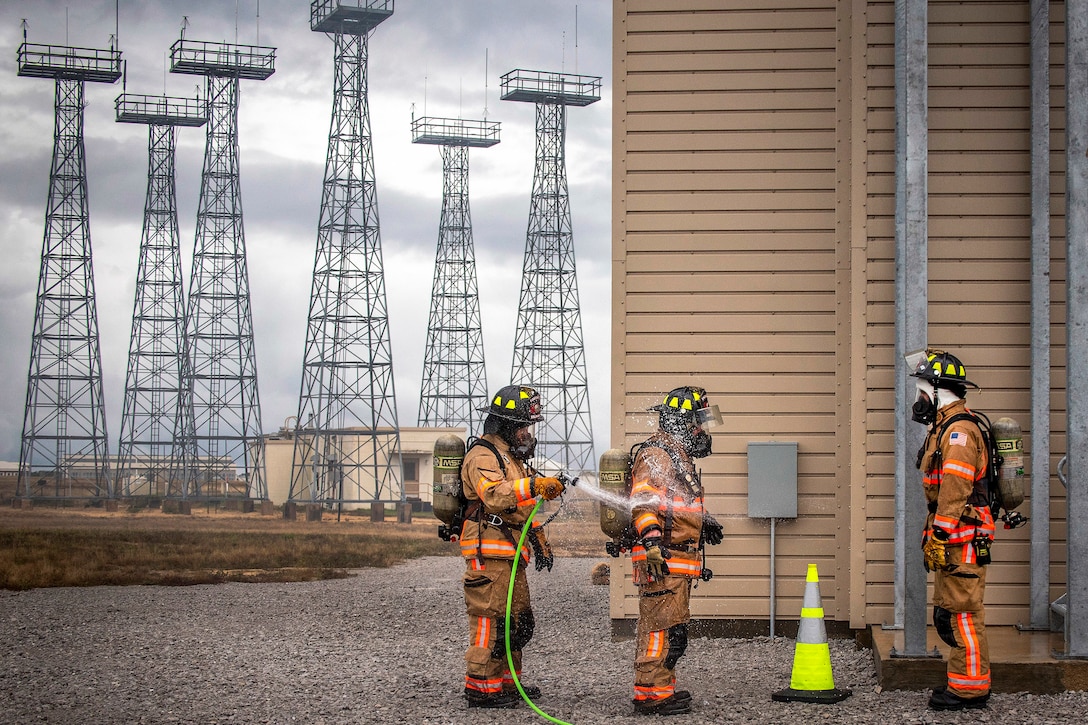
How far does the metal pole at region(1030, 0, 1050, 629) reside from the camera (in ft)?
26.6

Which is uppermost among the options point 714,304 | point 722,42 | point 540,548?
point 722,42

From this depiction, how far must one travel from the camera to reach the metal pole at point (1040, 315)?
8.09 metres

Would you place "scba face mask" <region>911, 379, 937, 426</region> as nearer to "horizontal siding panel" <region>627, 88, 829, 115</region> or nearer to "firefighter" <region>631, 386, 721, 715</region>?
"firefighter" <region>631, 386, 721, 715</region>

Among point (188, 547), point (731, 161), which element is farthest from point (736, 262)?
point (188, 547)

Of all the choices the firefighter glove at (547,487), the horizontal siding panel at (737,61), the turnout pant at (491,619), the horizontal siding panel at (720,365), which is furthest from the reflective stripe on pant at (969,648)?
the horizontal siding panel at (737,61)

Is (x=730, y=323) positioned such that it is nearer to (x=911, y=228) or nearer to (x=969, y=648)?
(x=911, y=228)

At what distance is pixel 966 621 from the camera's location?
6.25m

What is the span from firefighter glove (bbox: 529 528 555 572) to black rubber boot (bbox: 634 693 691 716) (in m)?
0.97

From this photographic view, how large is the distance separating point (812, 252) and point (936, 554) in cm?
350

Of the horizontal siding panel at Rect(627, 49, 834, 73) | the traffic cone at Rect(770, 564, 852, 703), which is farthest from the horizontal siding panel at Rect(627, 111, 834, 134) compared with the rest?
the traffic cone at Rect(770, 564, 852, 703)

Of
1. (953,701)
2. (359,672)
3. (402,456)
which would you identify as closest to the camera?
(953,701)

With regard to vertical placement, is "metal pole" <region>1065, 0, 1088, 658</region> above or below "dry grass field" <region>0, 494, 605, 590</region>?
above

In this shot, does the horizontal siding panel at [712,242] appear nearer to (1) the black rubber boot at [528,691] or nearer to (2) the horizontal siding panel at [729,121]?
(2) the horizontal siding panel at [729,121]

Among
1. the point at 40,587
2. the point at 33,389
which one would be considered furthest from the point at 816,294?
the point at 33,389
